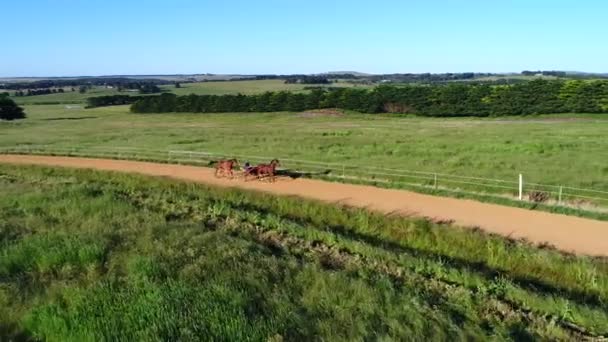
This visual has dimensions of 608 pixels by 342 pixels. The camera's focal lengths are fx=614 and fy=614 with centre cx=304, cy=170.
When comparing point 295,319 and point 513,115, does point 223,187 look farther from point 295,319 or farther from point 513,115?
point 513,115

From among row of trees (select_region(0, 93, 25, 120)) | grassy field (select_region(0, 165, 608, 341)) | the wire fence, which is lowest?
row of trees (select_region(0, 93, 25, 120))

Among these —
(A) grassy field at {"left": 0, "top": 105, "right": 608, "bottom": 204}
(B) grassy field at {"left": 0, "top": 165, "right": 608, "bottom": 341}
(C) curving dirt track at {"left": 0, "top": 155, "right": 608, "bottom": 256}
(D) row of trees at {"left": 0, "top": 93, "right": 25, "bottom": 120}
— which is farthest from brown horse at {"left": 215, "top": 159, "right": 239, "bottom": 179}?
(D) row of trees at {"left": 0, "top": 93, "right": 25, "bottom": 120}

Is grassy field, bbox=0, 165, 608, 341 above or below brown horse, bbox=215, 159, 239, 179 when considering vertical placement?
above

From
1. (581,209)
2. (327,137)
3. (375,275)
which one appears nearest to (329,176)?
(581,209)

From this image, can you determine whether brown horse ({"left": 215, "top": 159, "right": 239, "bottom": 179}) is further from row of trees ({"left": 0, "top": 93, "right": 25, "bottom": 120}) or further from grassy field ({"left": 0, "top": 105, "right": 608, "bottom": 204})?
row of trees ({"left": 0, "top": 93, "right": 25, "bottom": 120})

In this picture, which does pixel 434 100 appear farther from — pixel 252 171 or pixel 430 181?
pixel 430 181

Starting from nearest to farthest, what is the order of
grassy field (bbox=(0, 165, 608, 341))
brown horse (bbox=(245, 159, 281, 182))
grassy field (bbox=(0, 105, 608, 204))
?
grassy field (bbox=(0, 165, 608, 341)) < brown horse (bbox=(245, 159, 281, 182)) < grassy field (bbox=(0, 105, 608, 204))
